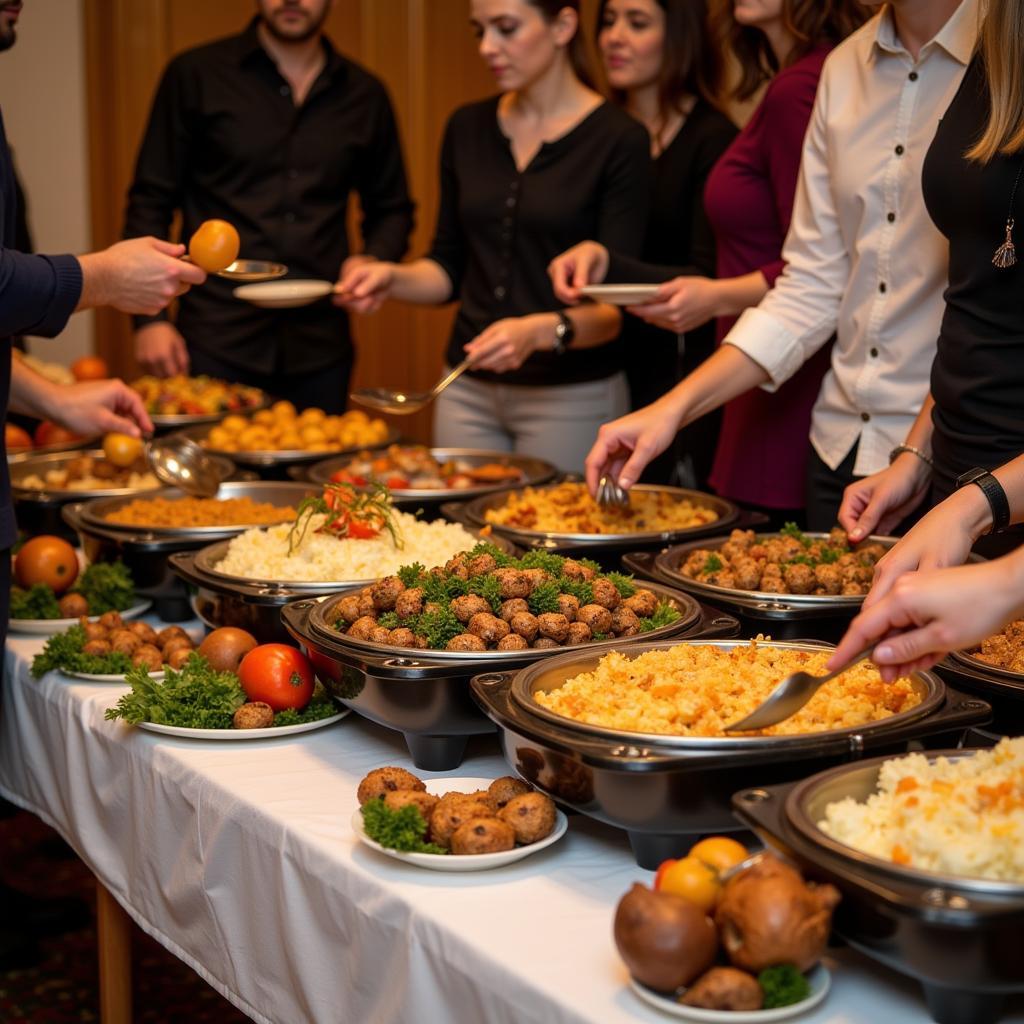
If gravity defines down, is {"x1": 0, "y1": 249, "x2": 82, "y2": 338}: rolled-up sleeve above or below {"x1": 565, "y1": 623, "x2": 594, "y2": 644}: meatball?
above

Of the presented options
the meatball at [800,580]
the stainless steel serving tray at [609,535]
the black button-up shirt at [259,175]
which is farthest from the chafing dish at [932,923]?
the black button-up shirt at [259,175]

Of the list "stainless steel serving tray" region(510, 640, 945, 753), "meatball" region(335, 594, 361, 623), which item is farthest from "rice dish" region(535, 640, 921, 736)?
"meatball" region(335, 594, 361, 623)

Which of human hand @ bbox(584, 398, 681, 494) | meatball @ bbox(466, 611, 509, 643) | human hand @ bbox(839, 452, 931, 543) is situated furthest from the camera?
human hand @ bbox(584, 398, 681, 494)

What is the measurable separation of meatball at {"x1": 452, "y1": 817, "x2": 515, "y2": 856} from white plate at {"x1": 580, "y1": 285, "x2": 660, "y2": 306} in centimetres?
158

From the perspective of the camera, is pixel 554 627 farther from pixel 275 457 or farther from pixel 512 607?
pixel 275 457

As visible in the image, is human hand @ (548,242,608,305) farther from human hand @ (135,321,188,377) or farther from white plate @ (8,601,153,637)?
human hand @ (135,321,188,377)

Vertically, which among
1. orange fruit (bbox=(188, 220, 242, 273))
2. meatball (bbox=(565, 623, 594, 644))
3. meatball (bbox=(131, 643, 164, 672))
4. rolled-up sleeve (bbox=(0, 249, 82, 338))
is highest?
orange fruit (bbox=(188, 220, 242, 273))

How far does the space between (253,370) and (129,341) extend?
237cm

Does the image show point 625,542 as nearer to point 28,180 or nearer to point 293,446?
point 293,446

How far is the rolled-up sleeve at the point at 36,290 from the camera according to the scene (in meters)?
2.04

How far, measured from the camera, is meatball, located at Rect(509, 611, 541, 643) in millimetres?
1737

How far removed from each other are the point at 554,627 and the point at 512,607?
67 millimetres

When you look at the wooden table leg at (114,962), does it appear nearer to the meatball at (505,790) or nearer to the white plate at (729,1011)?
the meatball at (505,790)

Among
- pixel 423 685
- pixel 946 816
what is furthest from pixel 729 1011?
pixel 423 685
